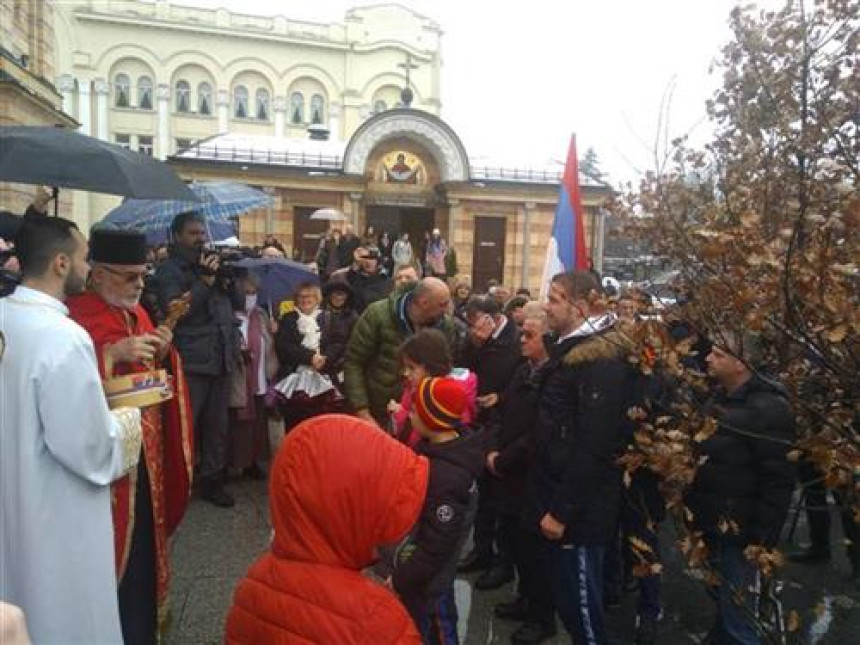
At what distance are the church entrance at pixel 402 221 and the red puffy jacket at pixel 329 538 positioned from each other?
17.8 m

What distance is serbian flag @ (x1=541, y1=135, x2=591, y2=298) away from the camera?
6559 millimetres

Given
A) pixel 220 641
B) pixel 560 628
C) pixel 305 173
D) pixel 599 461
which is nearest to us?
pixel 599 461

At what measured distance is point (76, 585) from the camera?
2588mm

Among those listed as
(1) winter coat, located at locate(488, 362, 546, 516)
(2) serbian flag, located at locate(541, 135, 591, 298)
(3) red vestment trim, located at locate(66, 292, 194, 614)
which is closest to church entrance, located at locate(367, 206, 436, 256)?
(2) serbian flag, located at locate(541, 135, 591, 298)

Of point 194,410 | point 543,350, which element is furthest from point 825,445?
point 194,410

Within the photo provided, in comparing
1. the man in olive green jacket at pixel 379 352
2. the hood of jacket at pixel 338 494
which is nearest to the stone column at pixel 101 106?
the man in olive green jacket at pixel 379 352

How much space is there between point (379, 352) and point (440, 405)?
2.14m

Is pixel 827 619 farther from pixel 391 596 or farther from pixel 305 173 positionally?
pixel 305 173

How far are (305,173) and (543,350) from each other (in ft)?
50.8

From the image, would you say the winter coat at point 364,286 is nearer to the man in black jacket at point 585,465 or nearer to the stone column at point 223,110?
the man in black jacket at point 585,465

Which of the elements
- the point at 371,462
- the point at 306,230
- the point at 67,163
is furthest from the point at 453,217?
the point at 371,462

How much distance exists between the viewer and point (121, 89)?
4647 cm

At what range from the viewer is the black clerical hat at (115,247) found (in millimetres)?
3307

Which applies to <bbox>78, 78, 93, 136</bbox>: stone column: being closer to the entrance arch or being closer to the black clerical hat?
the entrance arch
